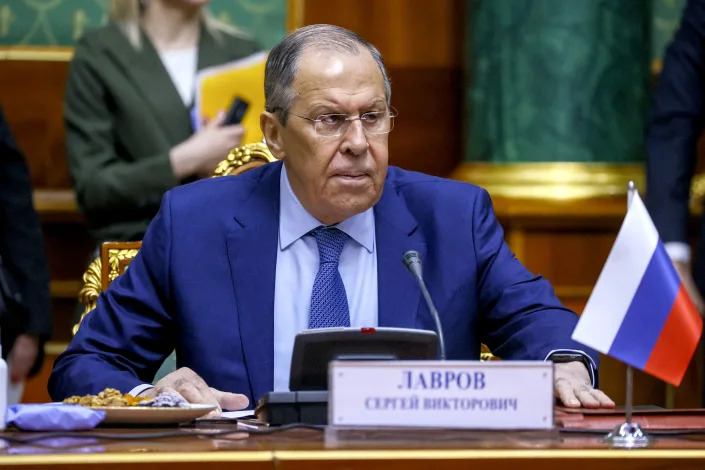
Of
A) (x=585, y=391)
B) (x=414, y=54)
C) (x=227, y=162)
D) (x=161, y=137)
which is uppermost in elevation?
A: (x=414, y=54)

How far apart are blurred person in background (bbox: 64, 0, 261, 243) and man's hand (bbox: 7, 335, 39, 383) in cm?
40

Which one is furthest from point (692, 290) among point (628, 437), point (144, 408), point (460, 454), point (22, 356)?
point (460, 454)

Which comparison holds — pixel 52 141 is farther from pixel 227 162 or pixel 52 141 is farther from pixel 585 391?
pixel 585 391

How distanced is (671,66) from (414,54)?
6.36ft

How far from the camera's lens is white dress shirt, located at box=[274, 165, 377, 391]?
9.73 ft

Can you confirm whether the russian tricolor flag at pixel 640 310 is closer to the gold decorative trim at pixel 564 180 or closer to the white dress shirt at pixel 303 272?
the white dress shirt at pixel 303 272

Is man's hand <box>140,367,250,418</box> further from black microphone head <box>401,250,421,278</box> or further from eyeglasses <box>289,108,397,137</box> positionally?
eyeglasses <box>289,108,397,137</box>

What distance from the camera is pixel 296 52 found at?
9.89ft

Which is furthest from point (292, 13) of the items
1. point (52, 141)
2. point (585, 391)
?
point (585, 391)

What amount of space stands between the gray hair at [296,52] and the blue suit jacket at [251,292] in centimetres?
21

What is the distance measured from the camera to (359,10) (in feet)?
19.8

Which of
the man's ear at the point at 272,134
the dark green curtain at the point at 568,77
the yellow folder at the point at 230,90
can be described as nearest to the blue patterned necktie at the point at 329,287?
the man's ear at the point at 272,134

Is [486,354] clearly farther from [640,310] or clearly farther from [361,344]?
Answer: [640,310]

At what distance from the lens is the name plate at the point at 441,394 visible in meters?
2.09
